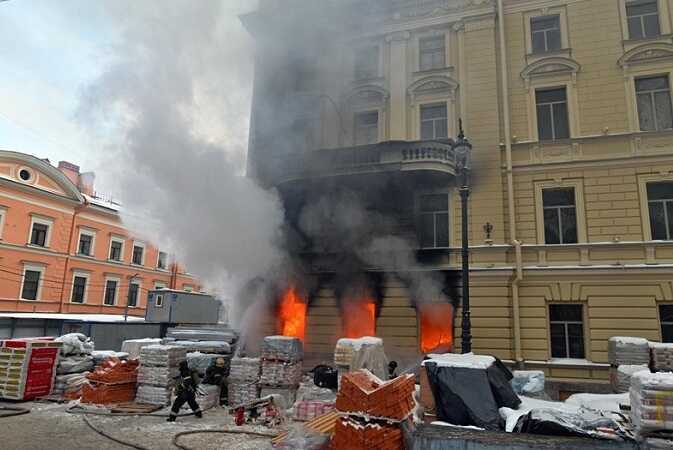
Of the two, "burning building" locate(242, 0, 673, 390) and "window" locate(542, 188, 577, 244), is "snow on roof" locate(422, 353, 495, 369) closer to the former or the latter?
"burning building" locate(242, 0, 673, 390)

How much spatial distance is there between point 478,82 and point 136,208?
10.2 metres

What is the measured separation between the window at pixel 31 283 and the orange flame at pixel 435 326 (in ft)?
69.2

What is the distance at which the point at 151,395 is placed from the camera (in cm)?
845

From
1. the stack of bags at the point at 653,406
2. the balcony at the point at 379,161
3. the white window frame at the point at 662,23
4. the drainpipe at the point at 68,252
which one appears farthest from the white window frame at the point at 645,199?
the drainpipe at the point at 68,252

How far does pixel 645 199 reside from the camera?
11320mm

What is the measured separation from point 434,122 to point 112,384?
10823 millimetres

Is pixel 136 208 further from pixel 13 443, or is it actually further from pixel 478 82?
pixel 478 82

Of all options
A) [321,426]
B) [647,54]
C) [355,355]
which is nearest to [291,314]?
[355,355]

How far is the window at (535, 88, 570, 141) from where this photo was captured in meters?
12.5

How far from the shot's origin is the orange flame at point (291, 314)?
523 inches

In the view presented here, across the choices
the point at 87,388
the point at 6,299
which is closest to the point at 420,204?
the point at 87,388

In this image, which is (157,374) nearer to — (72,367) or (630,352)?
(72,367)

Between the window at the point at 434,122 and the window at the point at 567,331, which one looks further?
the window at the point at 434,122

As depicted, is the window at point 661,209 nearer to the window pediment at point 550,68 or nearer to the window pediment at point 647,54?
the window pediment at point 647,54
